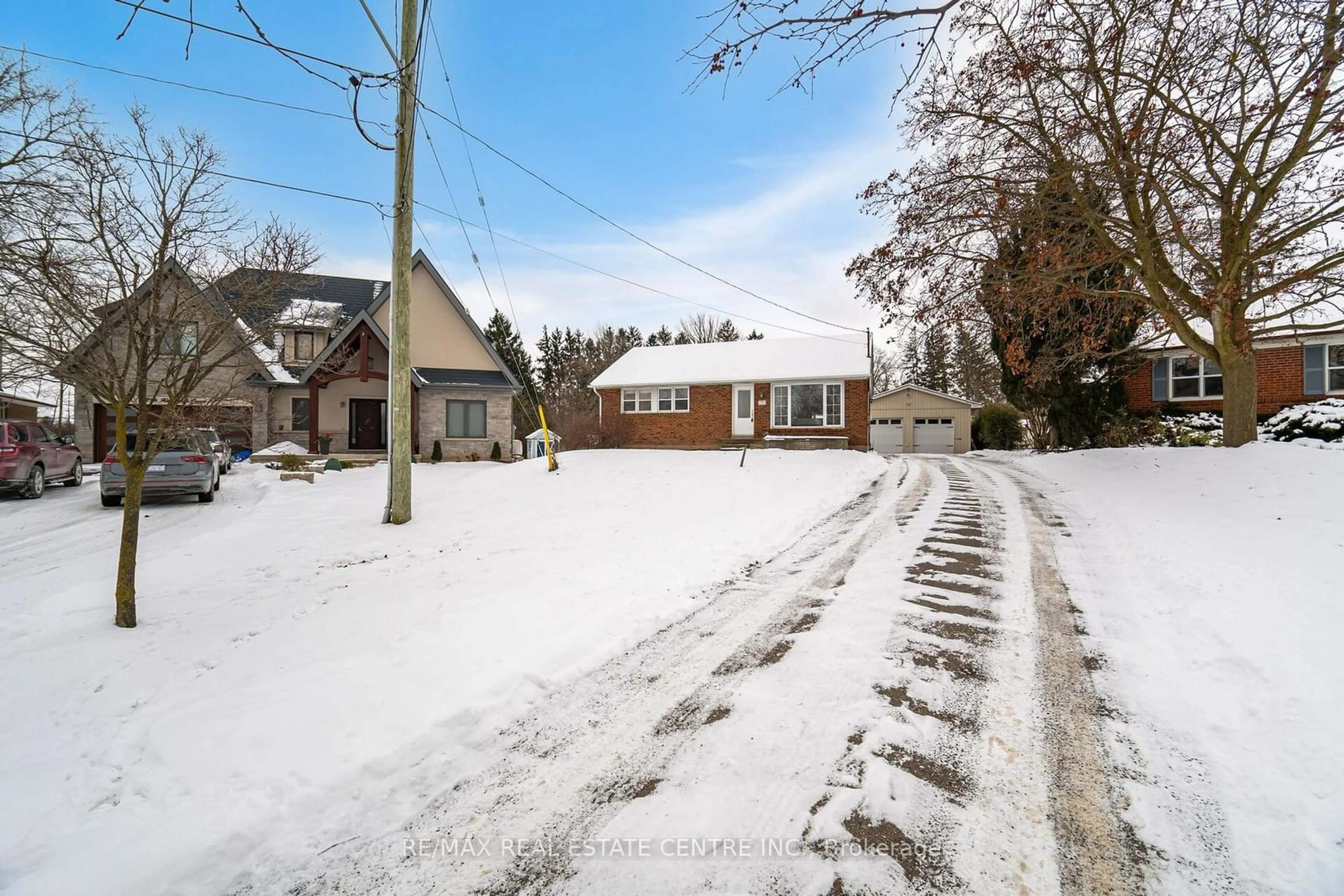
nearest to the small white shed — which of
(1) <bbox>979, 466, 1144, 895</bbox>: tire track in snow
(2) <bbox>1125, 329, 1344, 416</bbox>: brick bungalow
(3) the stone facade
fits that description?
(3) the stone facade

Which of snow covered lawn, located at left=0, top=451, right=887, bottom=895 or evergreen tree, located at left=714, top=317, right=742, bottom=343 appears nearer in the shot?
snow covered lawn, located at left=0, top=451, right=887, bottom=895

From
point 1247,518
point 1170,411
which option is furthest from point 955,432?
point 1247,518

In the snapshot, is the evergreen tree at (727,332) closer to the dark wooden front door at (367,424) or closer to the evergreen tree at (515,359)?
the evergreen tree at (515,359)

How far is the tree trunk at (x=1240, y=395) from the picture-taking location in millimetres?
9992

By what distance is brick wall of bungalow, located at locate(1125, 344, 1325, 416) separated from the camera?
1800cm

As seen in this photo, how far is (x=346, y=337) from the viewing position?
18.8 metres

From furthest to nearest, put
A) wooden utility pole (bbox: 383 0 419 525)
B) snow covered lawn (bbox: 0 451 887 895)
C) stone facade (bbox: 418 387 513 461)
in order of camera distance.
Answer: stone facade (bbox: 418 387 513 461)
wooden utility pole (bbox: 383 0 419 525)
snow covered lawn (bbox: 0 451 887 895)

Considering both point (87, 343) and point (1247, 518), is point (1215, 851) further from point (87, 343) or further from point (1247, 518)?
point (87, 343)

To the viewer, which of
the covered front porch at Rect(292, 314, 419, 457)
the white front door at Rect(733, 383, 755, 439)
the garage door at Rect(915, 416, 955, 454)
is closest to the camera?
the covered front porch at Rect(292, 314, 419, 457)

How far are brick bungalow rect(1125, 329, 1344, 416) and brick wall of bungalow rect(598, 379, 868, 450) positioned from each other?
884 cm

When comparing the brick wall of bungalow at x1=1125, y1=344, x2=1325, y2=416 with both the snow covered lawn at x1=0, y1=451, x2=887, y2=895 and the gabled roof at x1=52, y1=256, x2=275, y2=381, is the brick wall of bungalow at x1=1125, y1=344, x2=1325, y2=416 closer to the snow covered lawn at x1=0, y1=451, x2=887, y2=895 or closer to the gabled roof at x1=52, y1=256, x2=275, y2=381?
the snow covered lawn at x1=0, y1=451, x2=887, y2=895

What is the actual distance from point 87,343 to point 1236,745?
25.4ft

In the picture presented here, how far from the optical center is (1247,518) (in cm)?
638

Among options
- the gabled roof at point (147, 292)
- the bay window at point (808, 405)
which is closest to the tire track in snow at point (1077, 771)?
the gabled roof at point (147, 292)
